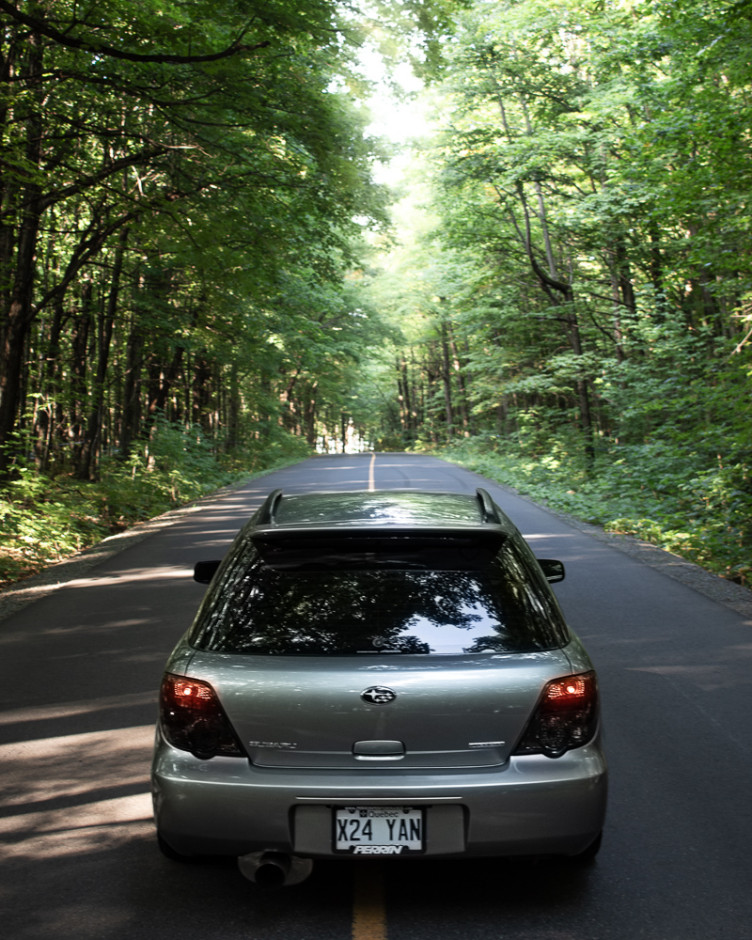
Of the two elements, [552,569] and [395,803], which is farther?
[552,569]

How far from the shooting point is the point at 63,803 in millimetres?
4684

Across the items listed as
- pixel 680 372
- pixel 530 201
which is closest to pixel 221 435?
pixel 530 201

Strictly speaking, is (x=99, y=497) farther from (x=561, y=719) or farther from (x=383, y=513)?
(x=561, y=719)

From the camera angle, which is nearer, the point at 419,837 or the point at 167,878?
the point at 419,837

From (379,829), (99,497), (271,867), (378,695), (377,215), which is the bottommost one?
(271,867)

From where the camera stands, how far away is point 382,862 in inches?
157

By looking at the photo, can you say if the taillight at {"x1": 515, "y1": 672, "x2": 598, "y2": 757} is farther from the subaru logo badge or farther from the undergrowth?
the undergrowth

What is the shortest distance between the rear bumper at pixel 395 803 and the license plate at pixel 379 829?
0.03 m

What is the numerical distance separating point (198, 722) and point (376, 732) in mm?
672

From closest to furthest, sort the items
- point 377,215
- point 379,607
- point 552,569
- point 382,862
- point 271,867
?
point 271,867
point 379,607
point 382,862
point 552,569
point 377,215

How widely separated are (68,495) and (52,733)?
39.4 ft

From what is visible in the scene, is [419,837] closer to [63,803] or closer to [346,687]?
[346,687]

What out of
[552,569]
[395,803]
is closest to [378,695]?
[395,803]

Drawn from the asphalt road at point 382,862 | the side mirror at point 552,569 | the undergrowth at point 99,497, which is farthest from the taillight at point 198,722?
the undergrowth at point 99,497
